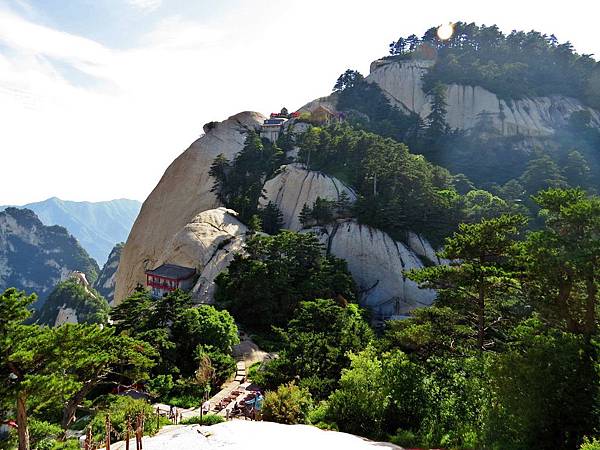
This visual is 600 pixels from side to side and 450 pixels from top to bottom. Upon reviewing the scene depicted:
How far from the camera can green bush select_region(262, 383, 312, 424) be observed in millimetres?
17188

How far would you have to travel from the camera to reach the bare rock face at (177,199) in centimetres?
6316

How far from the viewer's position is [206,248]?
4594 centimetres

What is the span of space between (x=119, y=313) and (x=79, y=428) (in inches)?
375

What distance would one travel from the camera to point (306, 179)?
54.4 metres

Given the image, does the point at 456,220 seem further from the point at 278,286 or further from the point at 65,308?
the point at 65,308

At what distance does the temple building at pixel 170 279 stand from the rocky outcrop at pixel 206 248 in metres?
1.06

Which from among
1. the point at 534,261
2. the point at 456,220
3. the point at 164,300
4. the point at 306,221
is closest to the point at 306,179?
the point at 306,221

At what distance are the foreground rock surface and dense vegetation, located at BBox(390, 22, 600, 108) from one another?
79.5 m

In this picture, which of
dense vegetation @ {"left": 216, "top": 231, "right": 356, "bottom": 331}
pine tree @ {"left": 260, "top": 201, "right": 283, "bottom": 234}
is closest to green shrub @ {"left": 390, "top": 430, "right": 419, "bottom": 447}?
dense vegetation @ {"left": 216, "top": 231, "right": 356, "bottom": 331}

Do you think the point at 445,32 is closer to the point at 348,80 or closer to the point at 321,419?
the point at 348,80

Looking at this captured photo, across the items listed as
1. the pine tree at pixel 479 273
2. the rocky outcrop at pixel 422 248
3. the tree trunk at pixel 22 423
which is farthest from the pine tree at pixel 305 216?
the tree trunk at pixel 22 423

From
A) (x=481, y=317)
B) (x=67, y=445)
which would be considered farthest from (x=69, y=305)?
(x=481, y=317)

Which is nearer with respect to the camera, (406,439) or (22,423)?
(406,439)

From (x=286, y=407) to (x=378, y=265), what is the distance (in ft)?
94.8
